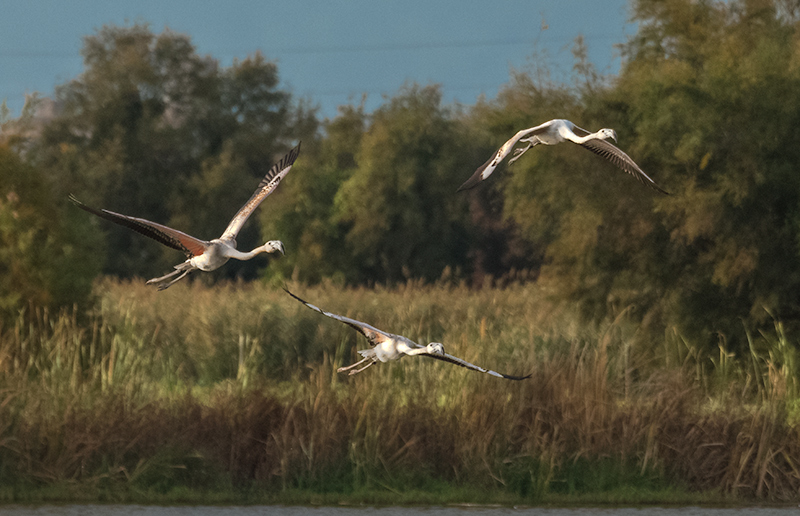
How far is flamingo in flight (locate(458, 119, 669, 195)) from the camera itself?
453 centimetres

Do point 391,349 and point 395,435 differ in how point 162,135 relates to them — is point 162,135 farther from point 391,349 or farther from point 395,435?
point 391,349

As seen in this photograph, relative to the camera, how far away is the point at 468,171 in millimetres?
40281

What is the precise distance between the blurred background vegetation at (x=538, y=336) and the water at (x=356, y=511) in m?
0.30

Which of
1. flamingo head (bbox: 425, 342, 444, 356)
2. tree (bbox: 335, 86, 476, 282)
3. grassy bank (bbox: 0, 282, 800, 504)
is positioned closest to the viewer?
flamingo head (bbox: 425, 342, 444, 356)

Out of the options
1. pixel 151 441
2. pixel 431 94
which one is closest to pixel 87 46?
pixel 431 94

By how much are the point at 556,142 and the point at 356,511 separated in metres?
8.75

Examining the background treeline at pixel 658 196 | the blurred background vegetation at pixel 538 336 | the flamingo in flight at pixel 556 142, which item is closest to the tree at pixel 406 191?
the background treeline at pixel 658 196

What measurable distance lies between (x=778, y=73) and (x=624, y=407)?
7.77 m

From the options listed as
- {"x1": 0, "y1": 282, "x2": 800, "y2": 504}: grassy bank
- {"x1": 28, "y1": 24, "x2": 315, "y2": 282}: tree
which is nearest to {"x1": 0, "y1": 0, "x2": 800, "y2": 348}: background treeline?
{"x1": 0, "y1": 282, "x2": 800, "y2": 504}: grassy bank

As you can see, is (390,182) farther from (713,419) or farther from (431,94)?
(713,419)

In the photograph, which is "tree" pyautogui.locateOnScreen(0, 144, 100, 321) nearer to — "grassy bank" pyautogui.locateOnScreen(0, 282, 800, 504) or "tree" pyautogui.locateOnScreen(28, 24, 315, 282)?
"grassy bank" pyautogui.locateOnScreen(0, 282, 800, 504)

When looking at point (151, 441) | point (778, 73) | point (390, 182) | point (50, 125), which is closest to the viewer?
point (151, 441)

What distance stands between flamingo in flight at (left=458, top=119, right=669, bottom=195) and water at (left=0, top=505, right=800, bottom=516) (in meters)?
8.29

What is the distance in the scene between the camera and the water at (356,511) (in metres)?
12.5
